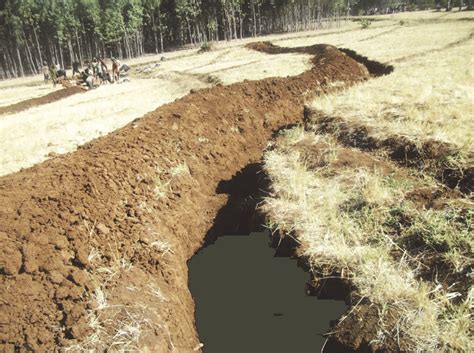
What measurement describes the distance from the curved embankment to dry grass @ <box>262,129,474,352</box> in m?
1.49

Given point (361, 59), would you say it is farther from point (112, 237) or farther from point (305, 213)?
point (112, 237)

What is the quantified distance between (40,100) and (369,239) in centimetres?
2390

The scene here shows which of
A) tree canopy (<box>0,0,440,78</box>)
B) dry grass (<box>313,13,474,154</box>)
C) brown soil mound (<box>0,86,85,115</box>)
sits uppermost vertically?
tree canopy (<box>0,0,440,78</box>)

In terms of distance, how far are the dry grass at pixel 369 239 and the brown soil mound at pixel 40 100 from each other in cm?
2004

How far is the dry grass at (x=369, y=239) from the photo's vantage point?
370cm

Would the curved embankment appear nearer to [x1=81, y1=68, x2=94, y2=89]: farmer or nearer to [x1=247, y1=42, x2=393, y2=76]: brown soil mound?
[x1=247, y1=42, x2=393, y2=76]: brown soil mound

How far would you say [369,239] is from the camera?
5051 millimetres

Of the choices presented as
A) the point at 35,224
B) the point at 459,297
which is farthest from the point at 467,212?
the point at 35,224

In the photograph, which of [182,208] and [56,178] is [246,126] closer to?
[182,208]

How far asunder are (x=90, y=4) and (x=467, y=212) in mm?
67136

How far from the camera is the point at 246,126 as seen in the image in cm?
966

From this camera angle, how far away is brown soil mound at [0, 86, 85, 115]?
22094 millimetres

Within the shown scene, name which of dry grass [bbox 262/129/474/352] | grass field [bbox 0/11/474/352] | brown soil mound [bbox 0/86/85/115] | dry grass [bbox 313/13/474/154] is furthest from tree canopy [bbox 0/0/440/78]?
dry grass [bbox 262/129/474/352]

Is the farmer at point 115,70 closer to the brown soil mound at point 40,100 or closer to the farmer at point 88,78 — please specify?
the farmer at point 88,78
